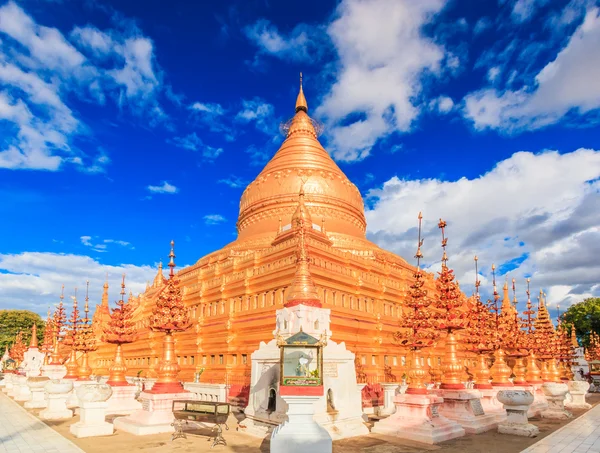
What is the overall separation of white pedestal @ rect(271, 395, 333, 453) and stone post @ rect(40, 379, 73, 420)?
38.3 feet

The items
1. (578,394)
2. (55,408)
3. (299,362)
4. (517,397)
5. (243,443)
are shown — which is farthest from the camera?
(578,394)

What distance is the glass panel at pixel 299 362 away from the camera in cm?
1080

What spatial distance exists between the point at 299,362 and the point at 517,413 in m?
9.26

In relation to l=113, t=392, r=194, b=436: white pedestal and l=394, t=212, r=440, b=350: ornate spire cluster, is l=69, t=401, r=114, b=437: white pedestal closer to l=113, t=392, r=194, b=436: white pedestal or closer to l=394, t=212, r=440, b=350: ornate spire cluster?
l=113, t=392, r=194, b=436: white pedestal

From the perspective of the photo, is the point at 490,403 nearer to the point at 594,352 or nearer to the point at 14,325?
the point at 594,352

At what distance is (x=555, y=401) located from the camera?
2038cm

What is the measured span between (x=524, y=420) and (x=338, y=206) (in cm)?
2901

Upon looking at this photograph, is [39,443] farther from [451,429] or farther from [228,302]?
[228,302]

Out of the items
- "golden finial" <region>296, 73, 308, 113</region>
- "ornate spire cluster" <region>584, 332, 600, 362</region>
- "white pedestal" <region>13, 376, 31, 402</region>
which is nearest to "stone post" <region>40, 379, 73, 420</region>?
"white pedestal" <region>13, 376, 31, 402</region>

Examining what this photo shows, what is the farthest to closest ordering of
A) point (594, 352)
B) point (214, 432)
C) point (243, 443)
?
1. point (594, 352)
2. point (214, 432)
3. point (243, 443)

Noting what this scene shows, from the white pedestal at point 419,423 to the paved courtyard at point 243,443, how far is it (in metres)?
0.36

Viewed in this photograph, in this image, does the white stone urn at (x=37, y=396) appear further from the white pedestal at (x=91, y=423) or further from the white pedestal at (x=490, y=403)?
the white pedestal at (x=490, y=403)

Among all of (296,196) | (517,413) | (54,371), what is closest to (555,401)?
(517,413)

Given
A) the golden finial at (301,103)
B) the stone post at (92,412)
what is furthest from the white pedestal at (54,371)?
the golden finial at (301,103)
